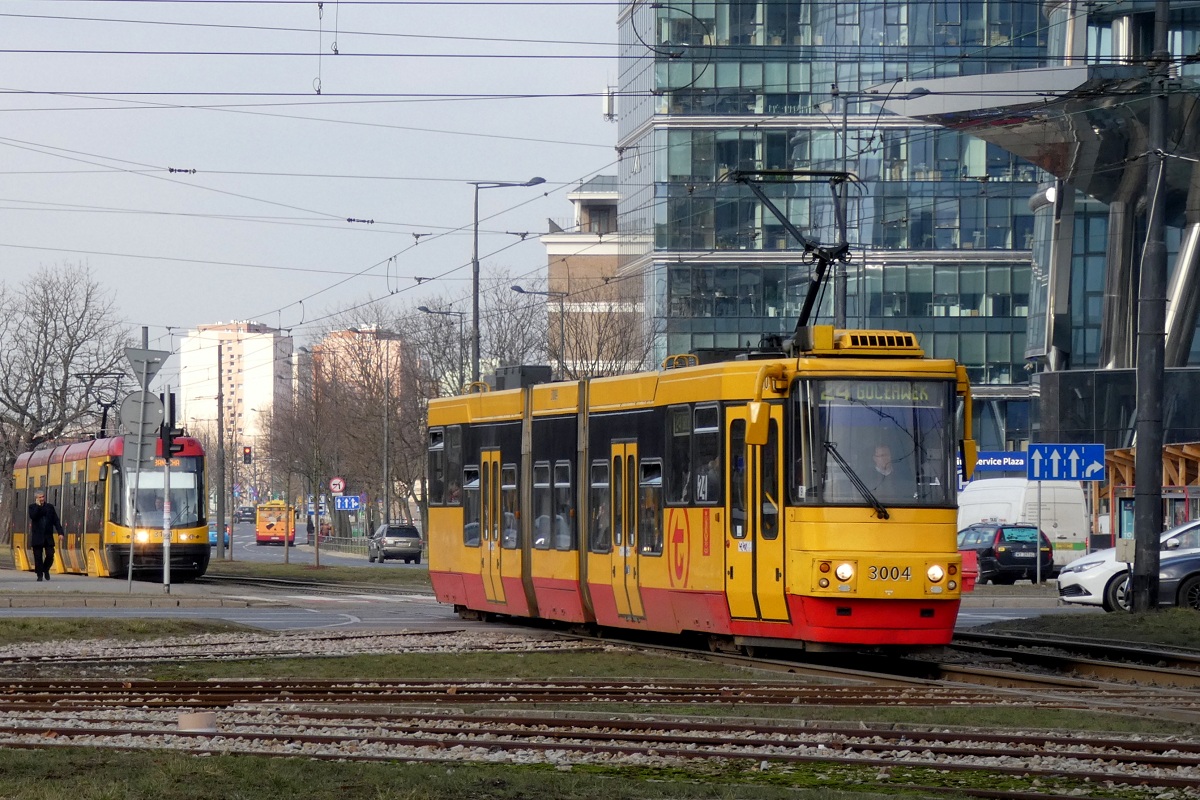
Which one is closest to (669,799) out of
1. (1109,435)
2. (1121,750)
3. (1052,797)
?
(1052,797)

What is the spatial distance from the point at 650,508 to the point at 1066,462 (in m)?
15.3

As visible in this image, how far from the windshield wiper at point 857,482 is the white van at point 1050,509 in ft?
105

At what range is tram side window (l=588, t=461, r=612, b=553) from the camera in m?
19.6

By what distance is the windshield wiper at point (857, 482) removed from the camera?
52.5 feet

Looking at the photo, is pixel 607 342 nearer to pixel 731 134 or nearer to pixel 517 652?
pixel 731 134

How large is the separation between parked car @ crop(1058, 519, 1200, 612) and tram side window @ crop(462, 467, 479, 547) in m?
8.91

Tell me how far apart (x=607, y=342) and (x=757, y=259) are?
18.7m

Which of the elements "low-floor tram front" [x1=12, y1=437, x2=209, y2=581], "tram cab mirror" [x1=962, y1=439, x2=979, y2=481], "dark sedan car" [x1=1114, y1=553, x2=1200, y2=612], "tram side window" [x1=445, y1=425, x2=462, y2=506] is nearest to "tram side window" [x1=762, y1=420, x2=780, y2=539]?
"tram cab mirror" [x1=962, y1=439, x2=979, y2=481]

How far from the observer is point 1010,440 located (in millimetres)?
80562

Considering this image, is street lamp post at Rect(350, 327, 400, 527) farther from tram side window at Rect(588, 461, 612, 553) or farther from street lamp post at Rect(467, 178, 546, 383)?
tram side window at Rect(588, 461, 612, 553)

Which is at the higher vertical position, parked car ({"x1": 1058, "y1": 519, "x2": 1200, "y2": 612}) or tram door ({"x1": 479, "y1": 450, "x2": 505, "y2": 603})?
tram door ({"x1": 479, "y1": 450, "x2": 505, "y2": 603})

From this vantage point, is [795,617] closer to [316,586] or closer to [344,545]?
[316,586]

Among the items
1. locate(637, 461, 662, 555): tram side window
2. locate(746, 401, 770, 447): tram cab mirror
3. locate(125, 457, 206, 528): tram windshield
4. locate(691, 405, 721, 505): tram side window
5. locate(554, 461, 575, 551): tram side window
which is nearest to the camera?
locate(746, 401, 770, 447): tram cab mirror

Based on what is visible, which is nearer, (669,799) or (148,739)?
(669,799)
